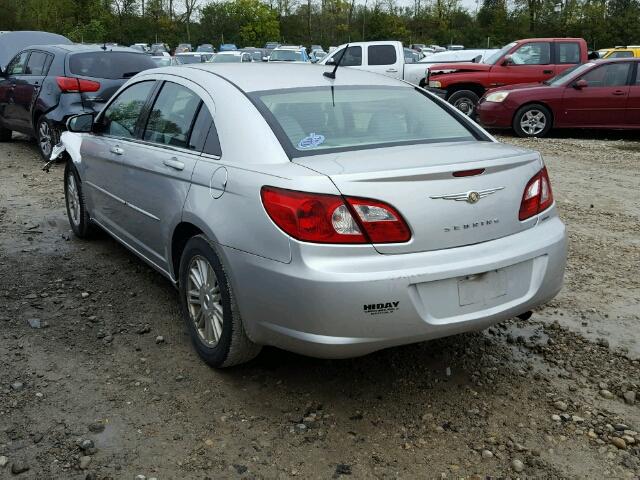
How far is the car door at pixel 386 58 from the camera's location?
17.6 m

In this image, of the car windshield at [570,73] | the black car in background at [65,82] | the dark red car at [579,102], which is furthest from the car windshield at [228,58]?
the black car in background at [65,82]

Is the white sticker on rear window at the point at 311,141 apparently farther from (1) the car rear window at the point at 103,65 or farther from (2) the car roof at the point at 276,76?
(1) the car rear window at the point at 103,65

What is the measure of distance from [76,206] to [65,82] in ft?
13.8

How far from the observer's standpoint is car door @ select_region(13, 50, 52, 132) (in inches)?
396

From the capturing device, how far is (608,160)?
10.2 meters

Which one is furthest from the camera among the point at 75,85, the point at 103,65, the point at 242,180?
the point at 103,65

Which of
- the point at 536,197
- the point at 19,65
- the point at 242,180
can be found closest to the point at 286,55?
the point at 19,65

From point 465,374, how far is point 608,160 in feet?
25.1

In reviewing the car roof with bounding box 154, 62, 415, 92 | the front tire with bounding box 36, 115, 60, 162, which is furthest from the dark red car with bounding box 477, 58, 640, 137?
the car roof with bounding box 154, 62, 415, 92

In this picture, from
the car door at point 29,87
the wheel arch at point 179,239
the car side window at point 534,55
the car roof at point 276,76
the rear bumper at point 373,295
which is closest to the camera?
the rear bumper at point 373,295

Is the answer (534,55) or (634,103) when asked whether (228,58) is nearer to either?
(534,55)

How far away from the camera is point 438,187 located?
3.01m

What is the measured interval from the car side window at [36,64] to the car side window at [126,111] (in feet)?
18.8

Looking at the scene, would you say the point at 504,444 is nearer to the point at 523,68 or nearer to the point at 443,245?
the point at 443,245
